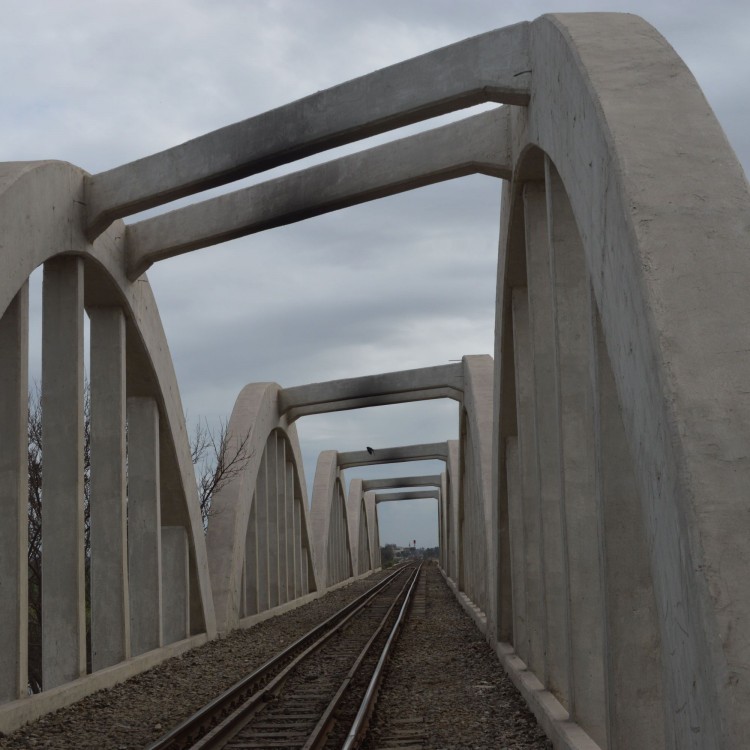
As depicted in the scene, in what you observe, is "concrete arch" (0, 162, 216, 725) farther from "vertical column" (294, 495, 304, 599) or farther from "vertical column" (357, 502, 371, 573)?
"vertical column" (357, 502, 371, 573)

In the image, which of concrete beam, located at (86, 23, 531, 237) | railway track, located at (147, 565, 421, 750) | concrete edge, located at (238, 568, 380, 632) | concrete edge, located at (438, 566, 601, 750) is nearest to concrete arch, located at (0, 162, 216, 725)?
concrete beam, located at (86, 23, 531, 237)

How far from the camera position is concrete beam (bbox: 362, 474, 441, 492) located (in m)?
52.1

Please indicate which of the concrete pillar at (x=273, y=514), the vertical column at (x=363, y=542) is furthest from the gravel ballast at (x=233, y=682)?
the vertical column at (x=363, y=542)

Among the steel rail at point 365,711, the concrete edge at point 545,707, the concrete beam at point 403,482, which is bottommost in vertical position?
the steel rail at point 365,711

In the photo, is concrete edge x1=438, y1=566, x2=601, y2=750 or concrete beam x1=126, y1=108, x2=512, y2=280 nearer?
concrete edge x1=438, y1=566, x2=601, y2=750

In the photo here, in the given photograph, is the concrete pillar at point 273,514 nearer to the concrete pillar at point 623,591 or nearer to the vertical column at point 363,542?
the concrete pillar at point 623,591

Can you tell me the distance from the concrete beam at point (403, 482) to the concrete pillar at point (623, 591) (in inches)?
1801

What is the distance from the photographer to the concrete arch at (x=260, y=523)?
1894cm

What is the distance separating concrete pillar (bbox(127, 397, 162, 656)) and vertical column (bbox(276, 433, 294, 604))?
11.6m

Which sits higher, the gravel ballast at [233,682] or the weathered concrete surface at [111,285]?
the weathered concrete surface at [111,285]

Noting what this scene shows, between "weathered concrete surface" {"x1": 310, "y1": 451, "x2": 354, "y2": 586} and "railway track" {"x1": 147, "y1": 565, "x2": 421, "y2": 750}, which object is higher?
"weathered concrete surface" {"x1": 310, "y1": 451, "x2": 354, "y2": 586}

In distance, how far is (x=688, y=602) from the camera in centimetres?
378

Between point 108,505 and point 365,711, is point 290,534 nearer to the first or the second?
point 108,505

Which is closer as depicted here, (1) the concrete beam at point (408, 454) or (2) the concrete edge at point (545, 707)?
(2) the concrete edge at point (545, 707)
